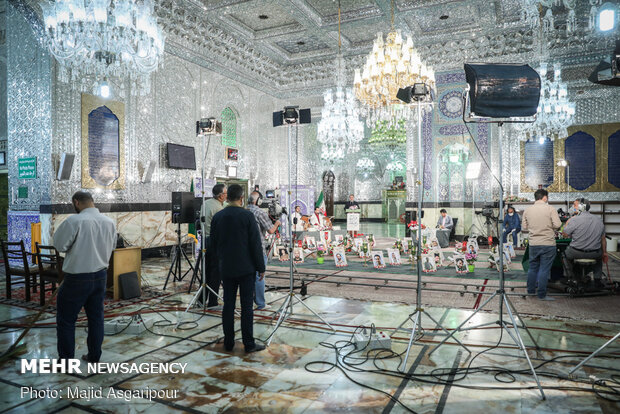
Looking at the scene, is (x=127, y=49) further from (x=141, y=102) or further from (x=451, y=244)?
(x=451, y=244)

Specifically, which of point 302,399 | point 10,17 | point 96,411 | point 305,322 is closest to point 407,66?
point 305,322

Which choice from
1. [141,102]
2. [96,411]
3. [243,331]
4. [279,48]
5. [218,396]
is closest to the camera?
[96,411]

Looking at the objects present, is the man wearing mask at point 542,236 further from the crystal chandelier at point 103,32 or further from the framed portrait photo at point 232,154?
the framed portrait photo at point 232,154

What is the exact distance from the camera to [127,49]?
21.1ft

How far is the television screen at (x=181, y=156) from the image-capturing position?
10.1m

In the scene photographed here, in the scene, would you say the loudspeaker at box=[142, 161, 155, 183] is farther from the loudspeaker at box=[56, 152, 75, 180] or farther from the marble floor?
the marble floor

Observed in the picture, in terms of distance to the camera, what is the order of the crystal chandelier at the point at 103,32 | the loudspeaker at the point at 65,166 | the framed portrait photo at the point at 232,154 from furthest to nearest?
the framed portrait photo at the point at 232,154 < the loudspeaker at the point at 65,166 < the crystal chandelier at the point at 103,32

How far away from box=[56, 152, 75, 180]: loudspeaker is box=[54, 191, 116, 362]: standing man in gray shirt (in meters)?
5.24

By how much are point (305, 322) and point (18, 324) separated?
10.1 ft

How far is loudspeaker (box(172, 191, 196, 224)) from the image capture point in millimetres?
5977

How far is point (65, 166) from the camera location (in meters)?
7.71

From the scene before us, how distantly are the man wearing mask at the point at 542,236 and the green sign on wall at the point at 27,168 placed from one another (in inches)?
340

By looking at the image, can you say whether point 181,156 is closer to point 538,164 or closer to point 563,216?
point 563,216

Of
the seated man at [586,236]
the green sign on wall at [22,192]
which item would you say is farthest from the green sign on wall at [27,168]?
the seated man at [586,236]
